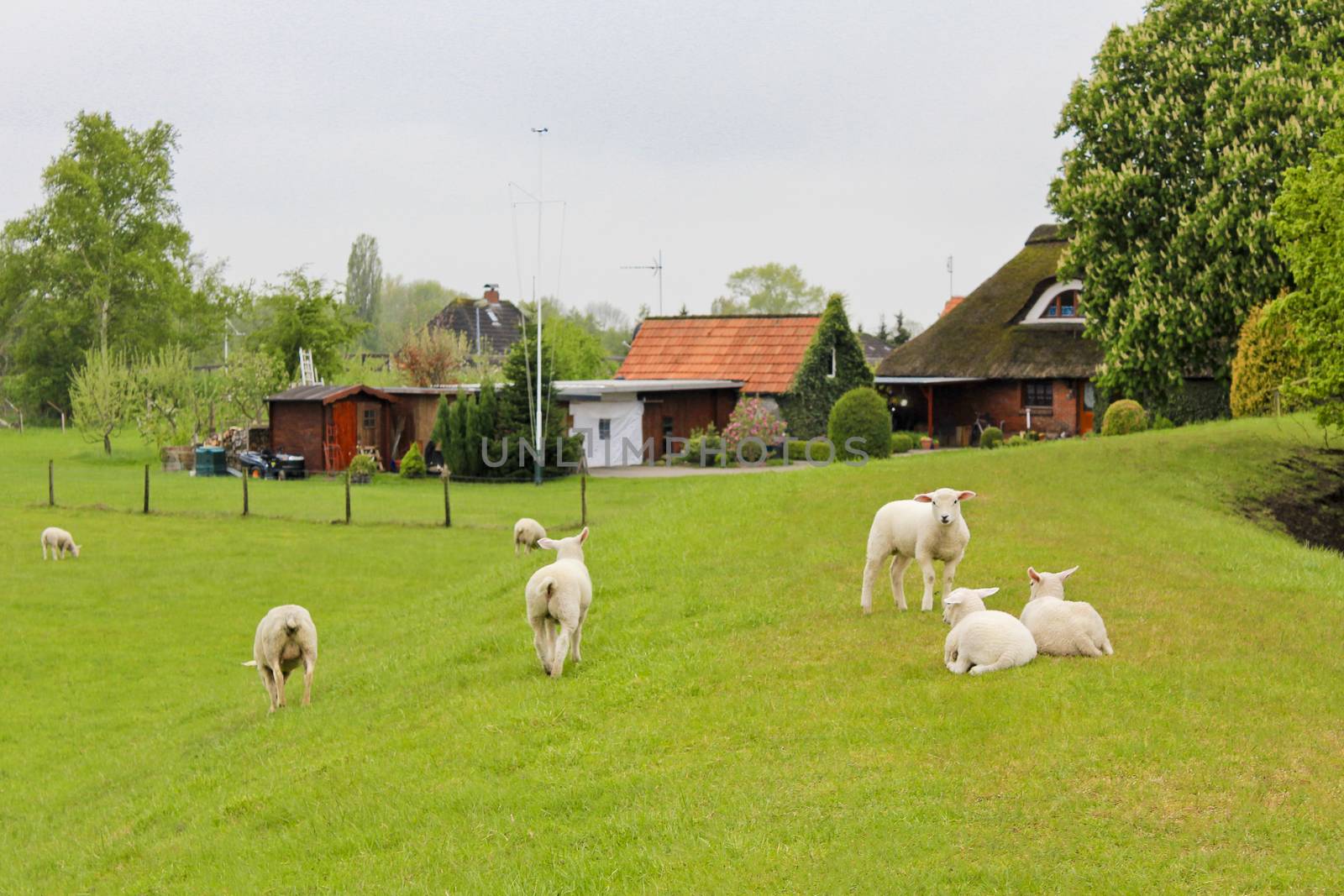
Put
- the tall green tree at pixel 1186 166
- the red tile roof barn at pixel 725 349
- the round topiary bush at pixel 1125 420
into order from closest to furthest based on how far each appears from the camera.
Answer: the tall green tree at pixel 1186 166 < the round topiary bush at pixel 1125 420 < the red tile roof barn at pixel 725 349

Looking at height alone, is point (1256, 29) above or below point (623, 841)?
above

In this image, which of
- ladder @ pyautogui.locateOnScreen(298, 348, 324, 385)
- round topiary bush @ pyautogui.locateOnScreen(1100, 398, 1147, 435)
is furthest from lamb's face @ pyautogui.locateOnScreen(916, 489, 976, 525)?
ladder @ pyautogui.locateOnScreen(298, 348, 324, 385)

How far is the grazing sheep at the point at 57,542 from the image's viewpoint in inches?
1115

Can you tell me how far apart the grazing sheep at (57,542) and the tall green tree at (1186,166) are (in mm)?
24417

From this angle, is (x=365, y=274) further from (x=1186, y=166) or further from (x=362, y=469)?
(x=1186, y=166)

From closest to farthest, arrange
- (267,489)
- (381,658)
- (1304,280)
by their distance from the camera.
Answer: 1. (381,658)
2. (1304,280)
3. (267,489)

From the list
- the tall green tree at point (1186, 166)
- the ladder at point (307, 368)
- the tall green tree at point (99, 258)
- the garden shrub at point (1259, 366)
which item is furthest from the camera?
the tall green tree at point (99, 258)

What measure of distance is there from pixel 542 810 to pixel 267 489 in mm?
37061

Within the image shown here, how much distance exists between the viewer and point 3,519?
34.5m

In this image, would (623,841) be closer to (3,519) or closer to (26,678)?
(26,678)

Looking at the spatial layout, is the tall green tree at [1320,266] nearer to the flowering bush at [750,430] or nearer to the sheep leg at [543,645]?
the sheep leg at [543,645]

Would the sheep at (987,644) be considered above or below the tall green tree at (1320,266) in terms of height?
below

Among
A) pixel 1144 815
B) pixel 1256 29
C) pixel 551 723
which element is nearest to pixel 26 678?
pixel 551 723

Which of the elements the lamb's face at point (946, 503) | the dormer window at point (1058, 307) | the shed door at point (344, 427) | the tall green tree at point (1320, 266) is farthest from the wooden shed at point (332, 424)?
the lamb's face at point (946, 503)
